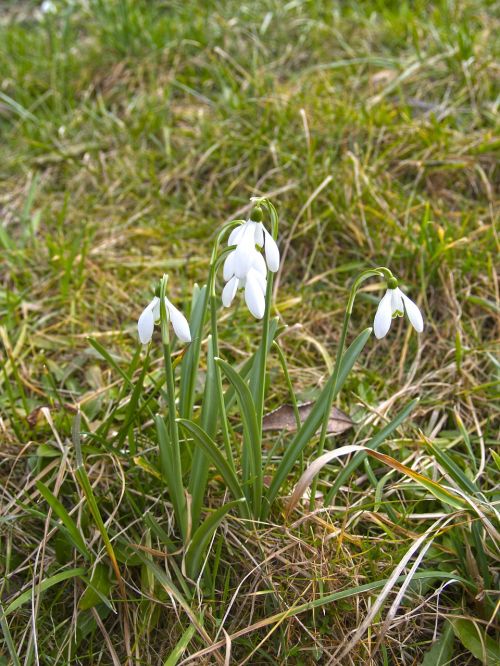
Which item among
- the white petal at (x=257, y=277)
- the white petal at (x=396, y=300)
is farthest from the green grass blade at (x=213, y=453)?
the white petal at (x=396, y=300)

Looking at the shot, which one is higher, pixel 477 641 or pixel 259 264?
pixel 259 264

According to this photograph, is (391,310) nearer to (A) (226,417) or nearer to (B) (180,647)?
(A) (226,417)

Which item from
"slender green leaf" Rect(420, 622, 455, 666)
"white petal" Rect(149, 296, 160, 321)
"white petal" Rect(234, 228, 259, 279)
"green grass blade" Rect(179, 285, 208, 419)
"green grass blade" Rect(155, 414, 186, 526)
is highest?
"white petal" Rect(234, 228, 259, 279)

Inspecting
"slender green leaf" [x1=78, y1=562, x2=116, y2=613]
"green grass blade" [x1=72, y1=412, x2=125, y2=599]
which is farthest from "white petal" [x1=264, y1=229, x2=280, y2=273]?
"slender green leaf" [x1=78, y1=562, x2=116, y2=613]

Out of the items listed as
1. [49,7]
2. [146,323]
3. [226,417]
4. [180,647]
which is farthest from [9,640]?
[49,7]

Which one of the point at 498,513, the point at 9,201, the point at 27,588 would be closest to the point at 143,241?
the point at 9,201

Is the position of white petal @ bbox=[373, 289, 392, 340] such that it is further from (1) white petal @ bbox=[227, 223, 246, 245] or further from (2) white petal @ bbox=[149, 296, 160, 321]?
(2) white petal @ bbox=[149, 296, 160, 321]
